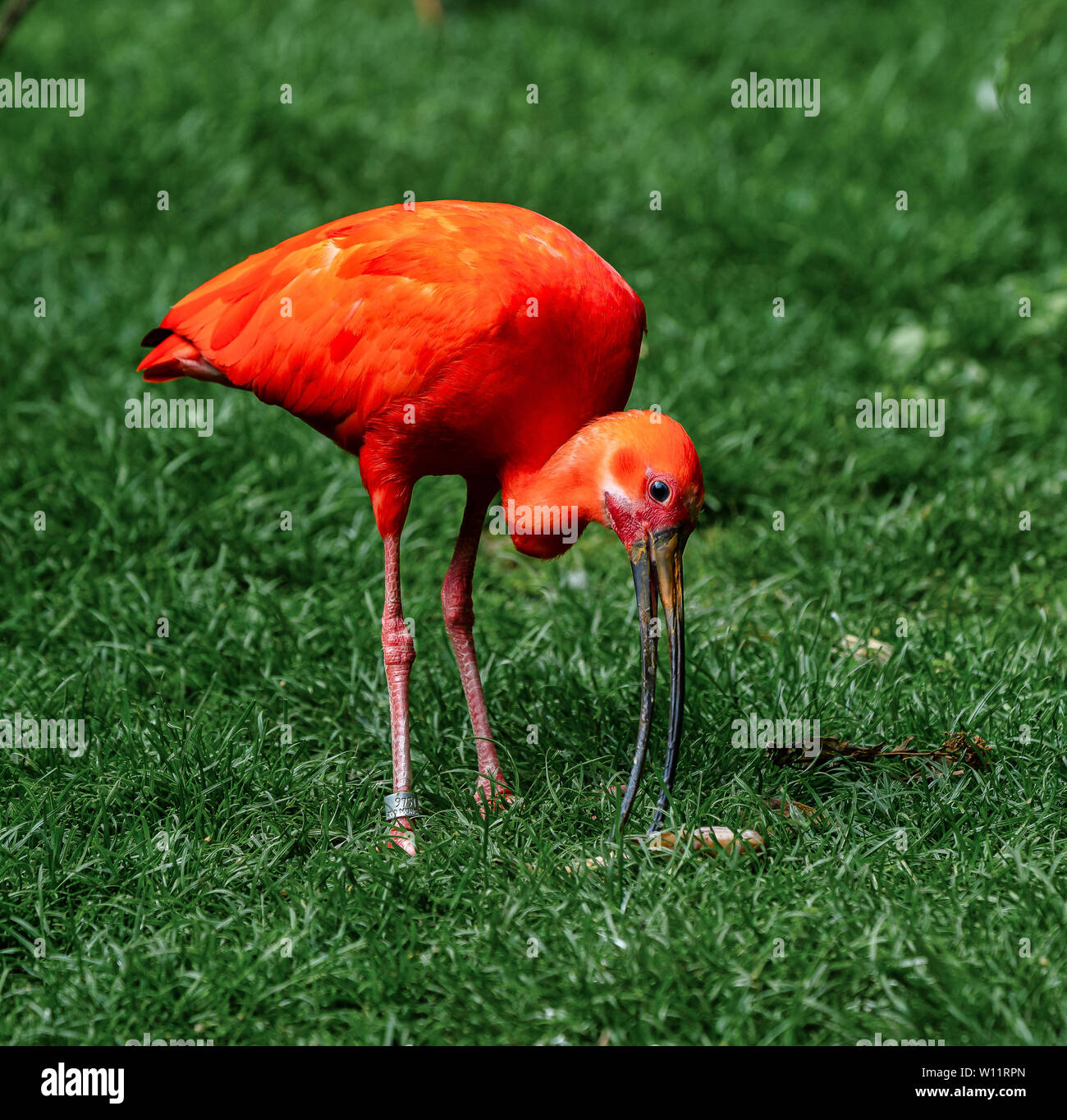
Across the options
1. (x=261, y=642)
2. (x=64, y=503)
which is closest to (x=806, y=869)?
(x=261, y=642)

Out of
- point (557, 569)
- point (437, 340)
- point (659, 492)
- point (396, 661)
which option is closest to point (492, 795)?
point (396, 661)

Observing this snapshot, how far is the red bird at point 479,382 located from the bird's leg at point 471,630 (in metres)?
0.01

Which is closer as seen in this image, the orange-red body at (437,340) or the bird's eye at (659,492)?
the bird's eye at (659,492)

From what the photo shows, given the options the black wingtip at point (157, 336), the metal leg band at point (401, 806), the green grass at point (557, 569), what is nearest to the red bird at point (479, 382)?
the metal leg band at point (401, 806)

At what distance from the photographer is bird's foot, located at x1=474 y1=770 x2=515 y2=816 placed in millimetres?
3680

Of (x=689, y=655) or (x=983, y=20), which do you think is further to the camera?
(x=983, y=20)

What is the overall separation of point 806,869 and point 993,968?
0.55 metres

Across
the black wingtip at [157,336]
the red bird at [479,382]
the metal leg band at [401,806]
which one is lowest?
the metal leg band at [401,806]

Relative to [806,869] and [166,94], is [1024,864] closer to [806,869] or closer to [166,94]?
[806,869]

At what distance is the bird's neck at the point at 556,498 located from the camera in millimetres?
3459

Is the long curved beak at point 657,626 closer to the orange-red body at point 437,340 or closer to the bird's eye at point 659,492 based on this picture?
the bird's eye at point 659,492

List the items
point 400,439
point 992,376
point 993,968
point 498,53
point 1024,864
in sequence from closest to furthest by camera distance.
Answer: point 993,968 < point 1024,864 < point 400,439 < point 992,376 < point 498,53

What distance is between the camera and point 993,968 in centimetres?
287

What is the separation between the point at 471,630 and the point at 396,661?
33 cm
